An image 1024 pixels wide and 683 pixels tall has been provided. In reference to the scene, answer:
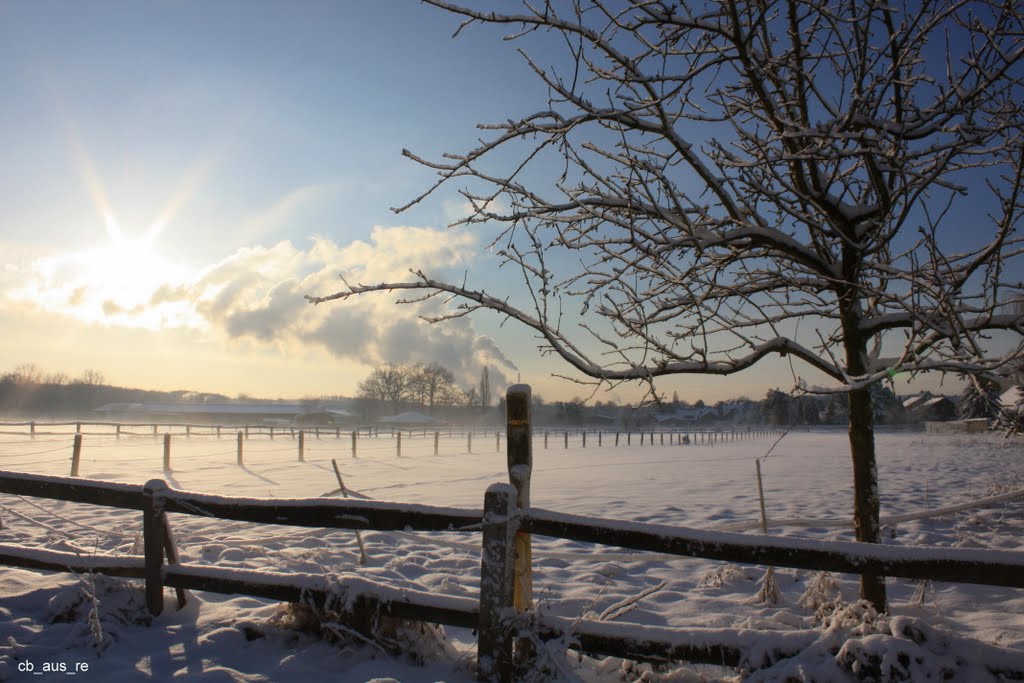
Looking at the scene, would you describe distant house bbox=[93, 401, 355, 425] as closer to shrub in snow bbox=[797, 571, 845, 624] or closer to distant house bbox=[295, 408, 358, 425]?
distant house bbox=[295, 408, 358, 425]

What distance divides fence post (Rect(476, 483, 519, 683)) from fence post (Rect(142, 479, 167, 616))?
7.50ft

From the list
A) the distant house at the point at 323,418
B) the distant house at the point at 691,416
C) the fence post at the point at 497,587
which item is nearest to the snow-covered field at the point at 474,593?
the fence post at the point at 497,587

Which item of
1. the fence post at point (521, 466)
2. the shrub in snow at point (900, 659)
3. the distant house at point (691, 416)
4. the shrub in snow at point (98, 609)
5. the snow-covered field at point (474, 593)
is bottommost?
the distant house at point (691, 416)

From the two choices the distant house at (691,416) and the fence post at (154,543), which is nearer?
the fence post at (154,543)

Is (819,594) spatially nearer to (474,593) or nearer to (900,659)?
(900,659)

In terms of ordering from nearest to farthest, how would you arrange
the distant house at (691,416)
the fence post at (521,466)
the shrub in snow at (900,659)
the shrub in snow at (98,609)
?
the shrub in snow at (900,659)
the fence post at (521,466)
the shrub in snow at (98,609)
the distant house at (691,416)

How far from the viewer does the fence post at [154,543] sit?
3.81 m

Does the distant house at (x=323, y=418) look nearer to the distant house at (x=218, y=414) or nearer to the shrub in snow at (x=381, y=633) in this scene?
the distant house at (x=218, y=414)

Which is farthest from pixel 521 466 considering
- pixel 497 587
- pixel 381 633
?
pixel 381 633

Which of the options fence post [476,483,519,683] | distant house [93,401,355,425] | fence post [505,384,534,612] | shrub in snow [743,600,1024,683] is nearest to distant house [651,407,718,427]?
distant house [93,401,355,425]

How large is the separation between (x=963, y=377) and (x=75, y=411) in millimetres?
107311

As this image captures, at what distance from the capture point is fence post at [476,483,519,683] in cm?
299

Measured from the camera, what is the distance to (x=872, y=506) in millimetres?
3734

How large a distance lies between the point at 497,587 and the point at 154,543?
2411 millimetres
